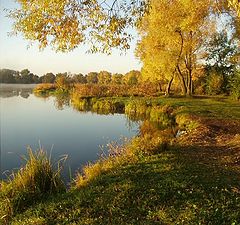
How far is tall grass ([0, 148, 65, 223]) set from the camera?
23.0 ft

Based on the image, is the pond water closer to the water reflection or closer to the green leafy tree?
the green leafy tree

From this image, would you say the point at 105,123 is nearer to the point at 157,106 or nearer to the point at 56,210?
the point at 157,106

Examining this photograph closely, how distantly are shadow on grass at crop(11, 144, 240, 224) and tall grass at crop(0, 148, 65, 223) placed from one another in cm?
44

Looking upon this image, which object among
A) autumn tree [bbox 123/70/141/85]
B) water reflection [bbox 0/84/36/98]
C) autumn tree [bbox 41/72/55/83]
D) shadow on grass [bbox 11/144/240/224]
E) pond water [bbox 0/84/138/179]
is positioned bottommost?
pond water [bbox 0/84/138/179]

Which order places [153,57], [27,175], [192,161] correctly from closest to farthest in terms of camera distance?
[27,175], [192,161], [153,57]

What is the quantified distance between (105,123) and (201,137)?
10.6 m

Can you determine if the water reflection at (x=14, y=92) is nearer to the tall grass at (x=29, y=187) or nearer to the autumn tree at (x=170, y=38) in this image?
the autumn tree at (x=170, y=38)

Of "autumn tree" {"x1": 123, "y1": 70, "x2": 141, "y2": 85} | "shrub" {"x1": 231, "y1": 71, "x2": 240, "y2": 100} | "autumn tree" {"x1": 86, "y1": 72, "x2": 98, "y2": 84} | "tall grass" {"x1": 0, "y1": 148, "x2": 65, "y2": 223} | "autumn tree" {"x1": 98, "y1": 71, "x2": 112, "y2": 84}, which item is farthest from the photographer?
"autumn tree" {"x1": 86, "y1": 72, "x2": 98, "y2": 84}

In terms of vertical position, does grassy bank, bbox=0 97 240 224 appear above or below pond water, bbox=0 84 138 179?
above

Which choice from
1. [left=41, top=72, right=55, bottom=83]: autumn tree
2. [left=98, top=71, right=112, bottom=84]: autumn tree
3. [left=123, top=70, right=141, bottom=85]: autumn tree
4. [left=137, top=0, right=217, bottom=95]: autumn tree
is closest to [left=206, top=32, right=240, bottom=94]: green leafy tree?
[left=137, top=0, right=217, bottom=95]: autumn tree

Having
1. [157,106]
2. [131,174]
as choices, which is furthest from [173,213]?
[157,106]

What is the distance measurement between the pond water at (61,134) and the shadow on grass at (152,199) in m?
3.53

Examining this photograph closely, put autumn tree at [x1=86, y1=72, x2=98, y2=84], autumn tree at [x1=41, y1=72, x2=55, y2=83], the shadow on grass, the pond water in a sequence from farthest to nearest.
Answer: autumn tree at [x1=41, y1=72, x2=55, y2=83] → autumn tree at [x1=86, y1=72, x2=98, y2=84] → the pond water → the shadow on grass

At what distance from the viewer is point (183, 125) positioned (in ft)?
57.2
